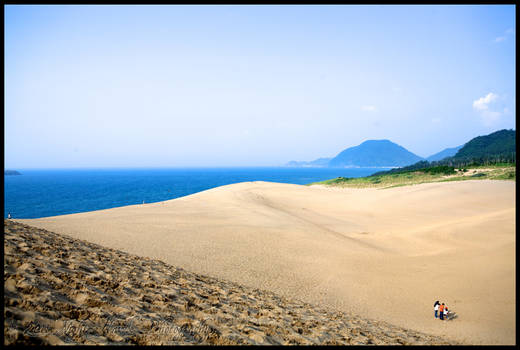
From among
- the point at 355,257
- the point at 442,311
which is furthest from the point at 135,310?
the point at 355,257

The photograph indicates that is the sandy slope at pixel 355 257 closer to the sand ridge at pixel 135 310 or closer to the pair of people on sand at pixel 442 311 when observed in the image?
the pair of people on sand at pixel 442 311

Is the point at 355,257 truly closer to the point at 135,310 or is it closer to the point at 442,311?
the point at 442,311

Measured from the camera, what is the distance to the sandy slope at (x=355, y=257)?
846 cm

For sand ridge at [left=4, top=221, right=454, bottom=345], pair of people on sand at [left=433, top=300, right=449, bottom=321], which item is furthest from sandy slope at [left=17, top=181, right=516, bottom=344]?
sand ridge at [left=4, top=221, right=454, bottom=345]

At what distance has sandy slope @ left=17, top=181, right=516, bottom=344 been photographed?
8.46 m

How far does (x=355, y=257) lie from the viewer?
12492 mm

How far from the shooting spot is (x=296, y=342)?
4547 mm

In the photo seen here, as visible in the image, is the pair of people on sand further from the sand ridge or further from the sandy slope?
the sand ridge

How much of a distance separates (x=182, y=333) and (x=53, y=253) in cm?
409

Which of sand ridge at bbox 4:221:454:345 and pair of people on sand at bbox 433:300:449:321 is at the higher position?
sand ridge at bbox 4:221:454:345

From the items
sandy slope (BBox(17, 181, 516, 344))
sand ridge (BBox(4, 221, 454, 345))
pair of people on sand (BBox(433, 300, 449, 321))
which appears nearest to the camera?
sand ridge (BBox(4, 221, 454, 345))

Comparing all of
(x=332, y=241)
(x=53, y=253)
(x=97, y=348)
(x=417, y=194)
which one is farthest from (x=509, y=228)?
(x=53, y=253)

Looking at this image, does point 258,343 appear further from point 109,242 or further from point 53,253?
point 109,242

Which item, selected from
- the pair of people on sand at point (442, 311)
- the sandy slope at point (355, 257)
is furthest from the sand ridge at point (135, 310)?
the sandy slope at point (355, 257)
